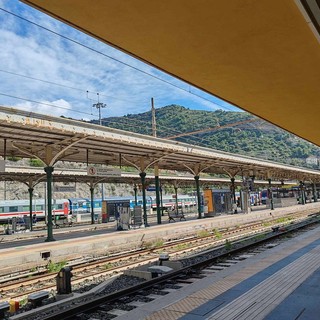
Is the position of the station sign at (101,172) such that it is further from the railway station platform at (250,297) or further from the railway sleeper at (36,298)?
the railway sleeper at (36,298)

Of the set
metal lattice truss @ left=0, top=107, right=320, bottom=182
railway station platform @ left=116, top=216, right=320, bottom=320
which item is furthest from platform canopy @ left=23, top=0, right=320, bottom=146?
metal lattice truss @ left=0, top=107, right=320, bottom=182

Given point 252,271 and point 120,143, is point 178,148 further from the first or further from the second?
point 252,271

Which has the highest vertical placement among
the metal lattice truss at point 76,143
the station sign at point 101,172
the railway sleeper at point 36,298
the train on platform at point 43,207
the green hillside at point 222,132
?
the green hillside at point 222,132

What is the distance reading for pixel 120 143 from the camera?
1697cm

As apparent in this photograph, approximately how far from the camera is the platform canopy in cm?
296

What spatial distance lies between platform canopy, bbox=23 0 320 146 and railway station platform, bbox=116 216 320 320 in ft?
11.4

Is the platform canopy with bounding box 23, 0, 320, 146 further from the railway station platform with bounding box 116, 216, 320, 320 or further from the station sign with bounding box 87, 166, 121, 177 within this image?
the station sign with bounding box 87, 166, 121, 177

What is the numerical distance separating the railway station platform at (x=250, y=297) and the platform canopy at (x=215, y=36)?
3.46 meters

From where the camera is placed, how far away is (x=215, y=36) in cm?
358

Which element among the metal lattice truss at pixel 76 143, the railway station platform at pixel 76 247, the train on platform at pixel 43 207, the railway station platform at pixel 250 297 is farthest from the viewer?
the train on platform at pixel 43 207

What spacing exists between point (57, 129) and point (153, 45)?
10806 millimetres

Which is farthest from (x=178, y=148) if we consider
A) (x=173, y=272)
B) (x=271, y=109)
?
(x=271, y=109)

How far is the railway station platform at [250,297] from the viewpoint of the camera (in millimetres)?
5199

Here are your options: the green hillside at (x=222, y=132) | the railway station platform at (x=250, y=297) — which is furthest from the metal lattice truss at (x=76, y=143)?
the green hillside at (x=222, y=132)
